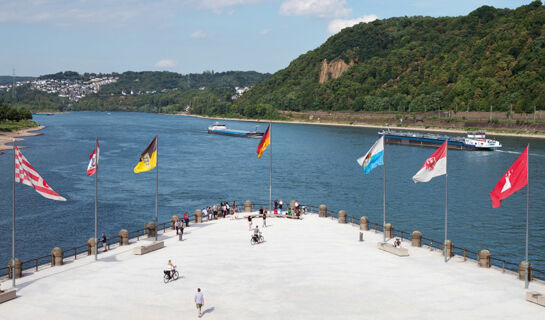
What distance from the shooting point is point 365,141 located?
163m

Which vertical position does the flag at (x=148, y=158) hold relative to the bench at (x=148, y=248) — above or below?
above

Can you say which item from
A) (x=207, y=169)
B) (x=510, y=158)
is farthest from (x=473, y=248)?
(x=510, y=158)

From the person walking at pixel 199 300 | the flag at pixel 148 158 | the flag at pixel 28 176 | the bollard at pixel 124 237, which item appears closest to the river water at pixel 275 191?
the bollard at pixel 124 237

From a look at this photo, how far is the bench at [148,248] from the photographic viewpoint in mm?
34666

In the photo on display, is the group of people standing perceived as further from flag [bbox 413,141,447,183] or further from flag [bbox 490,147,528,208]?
flag [bbox 490,147,528,208]

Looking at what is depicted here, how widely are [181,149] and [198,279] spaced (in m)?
112

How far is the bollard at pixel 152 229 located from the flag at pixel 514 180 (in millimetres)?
22416

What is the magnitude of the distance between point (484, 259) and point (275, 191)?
48.3 meters

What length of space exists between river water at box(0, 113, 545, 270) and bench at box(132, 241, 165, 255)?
53.6 feet

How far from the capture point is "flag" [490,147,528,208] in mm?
26953

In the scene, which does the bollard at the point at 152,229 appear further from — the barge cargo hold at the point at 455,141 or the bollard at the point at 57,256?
the barge cargo hold at the point at 455,141

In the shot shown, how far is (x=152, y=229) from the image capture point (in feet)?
126

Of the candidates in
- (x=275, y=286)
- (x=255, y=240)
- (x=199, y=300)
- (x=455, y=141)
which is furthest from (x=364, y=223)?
(x=455, y=141)

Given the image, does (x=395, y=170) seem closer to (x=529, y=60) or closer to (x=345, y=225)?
(x=345, y=225)
